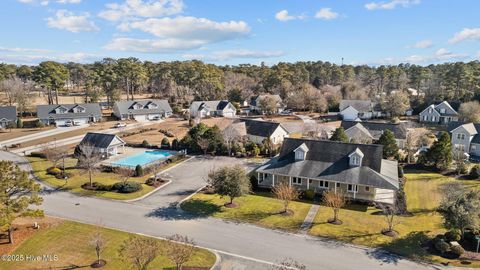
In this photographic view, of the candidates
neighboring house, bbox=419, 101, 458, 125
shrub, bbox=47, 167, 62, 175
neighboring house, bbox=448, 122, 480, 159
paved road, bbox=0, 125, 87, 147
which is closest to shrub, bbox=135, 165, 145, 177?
shrub, bbox=47, 167, 62, 175

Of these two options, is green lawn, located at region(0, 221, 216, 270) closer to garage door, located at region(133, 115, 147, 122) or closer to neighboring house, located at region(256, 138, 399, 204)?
neighboring house, located at region(256, 138, 399, 204)

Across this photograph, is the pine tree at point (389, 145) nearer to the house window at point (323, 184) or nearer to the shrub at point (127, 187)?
the house window at point (323, 184)

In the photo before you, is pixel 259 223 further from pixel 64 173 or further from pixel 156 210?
pixel 64 173

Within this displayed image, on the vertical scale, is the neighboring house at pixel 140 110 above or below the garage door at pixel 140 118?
above

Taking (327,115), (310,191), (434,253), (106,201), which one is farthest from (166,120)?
(434,253)

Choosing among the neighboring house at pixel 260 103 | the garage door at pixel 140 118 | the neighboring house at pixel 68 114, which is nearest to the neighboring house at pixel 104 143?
the neighboring house at pixel 68 114
